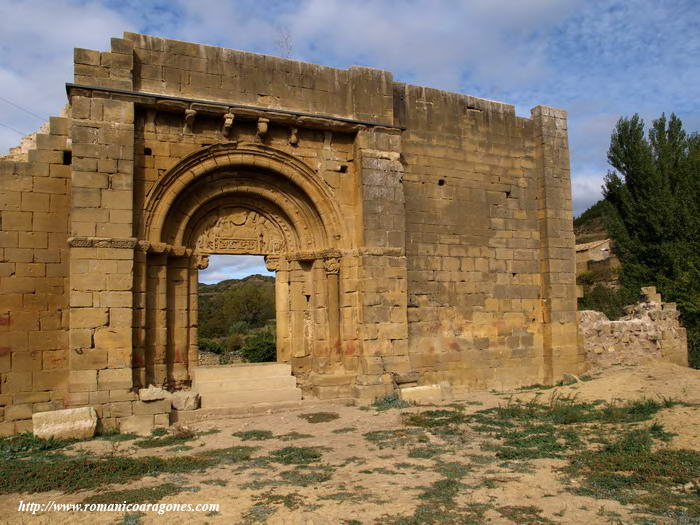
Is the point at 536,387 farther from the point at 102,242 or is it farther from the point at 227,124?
the point at 102,242

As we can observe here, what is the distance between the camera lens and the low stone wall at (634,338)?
1210 centimetres

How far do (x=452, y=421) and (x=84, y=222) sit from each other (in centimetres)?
573

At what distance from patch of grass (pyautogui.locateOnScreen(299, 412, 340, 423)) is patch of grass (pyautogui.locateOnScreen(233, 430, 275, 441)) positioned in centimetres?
84

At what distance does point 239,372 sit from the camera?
29.3 ft

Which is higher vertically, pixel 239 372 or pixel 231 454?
pixel 239 372

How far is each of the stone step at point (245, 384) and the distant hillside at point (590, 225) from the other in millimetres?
35968

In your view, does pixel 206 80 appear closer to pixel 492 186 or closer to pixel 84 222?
pixel 84 222

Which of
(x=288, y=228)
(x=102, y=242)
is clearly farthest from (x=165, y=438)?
(x=288, y=228)

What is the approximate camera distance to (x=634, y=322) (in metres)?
12.5

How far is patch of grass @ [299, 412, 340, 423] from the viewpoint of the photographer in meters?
7.87

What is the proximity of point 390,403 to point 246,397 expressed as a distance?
7.49 ft

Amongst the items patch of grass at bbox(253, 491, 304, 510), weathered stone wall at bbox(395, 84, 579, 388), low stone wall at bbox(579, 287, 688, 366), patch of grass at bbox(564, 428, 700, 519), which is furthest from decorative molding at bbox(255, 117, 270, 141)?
low stone wall at bbox(579, 287, 688, 366)

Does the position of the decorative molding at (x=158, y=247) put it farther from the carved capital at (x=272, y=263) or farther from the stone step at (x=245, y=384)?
the stone step at (x=245, y=384)

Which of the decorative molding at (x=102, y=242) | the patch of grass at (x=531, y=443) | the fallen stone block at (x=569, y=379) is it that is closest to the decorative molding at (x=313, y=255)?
the decorative molding at (x=102, y=242)
